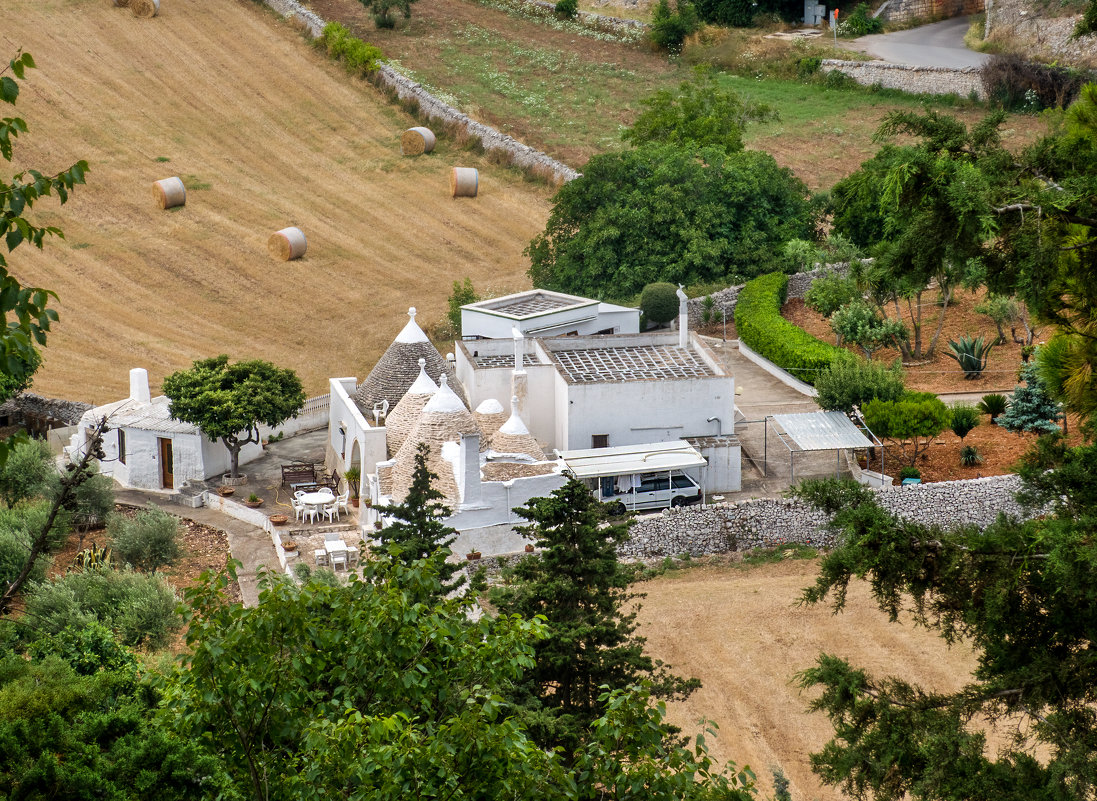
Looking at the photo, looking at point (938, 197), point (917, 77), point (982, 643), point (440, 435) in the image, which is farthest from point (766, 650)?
point (917, 77)

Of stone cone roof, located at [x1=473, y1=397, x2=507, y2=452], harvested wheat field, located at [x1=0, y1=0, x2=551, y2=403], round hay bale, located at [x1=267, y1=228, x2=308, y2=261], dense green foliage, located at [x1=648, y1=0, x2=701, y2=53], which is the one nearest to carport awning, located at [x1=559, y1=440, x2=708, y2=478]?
stone cone roof, located at [x1=473, y1=397, x2=507, y2=452]

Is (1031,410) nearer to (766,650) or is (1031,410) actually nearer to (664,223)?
(766,650)

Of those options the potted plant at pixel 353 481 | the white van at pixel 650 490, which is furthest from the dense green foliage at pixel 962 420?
the potted plant at pixel 353 481

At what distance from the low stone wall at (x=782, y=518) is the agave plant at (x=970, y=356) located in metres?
7.89

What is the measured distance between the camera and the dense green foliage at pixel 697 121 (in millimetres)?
57594

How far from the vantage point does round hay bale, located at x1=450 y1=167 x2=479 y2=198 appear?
61219 mm

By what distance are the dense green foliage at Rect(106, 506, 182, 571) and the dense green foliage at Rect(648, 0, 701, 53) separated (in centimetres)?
5099

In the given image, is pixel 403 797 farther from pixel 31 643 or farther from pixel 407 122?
pixel 407 122

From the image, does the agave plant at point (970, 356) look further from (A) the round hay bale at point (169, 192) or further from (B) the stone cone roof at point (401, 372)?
(A) the round hay bale at point (169, 192)

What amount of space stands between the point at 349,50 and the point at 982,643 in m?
58.6

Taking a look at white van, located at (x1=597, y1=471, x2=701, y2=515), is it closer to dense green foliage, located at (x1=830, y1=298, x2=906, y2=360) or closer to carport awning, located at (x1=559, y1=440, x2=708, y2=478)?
carport awning, located at (x1=559, y1=440, x2=708, y2=478)

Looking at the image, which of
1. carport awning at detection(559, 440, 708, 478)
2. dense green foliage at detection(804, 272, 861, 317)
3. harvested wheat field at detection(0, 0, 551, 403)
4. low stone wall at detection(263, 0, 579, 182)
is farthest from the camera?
low stone wall at detection(263, 0, 579, 182)

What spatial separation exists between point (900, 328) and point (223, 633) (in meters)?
34.3

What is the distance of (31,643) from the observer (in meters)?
23.0
